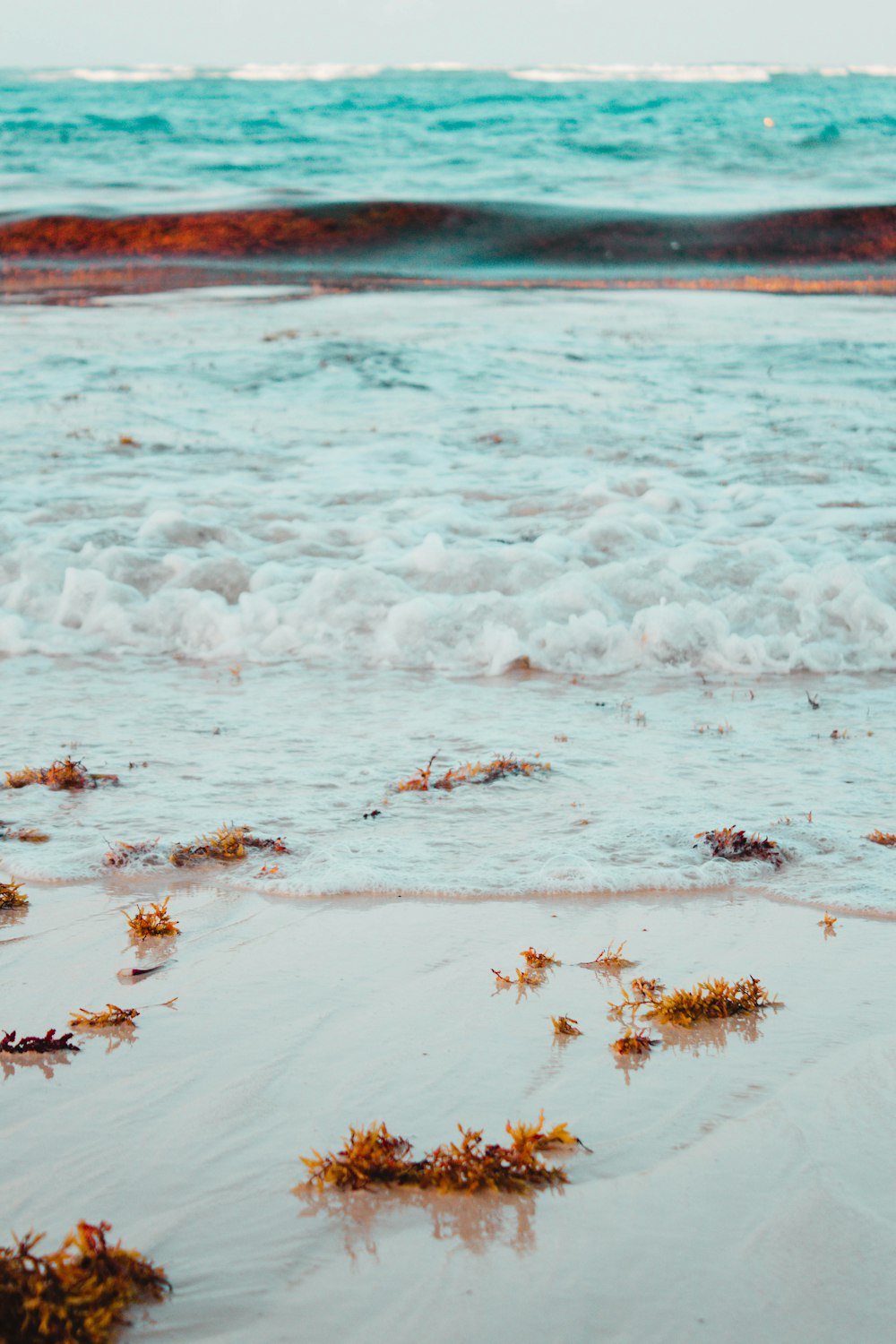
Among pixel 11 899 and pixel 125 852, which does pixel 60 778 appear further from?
pixel 11 899

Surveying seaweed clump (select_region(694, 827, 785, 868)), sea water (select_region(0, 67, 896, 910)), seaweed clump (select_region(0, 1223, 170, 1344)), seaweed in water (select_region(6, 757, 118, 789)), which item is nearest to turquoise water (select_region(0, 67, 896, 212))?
sea water (select_region(0, 67, 896, 910))

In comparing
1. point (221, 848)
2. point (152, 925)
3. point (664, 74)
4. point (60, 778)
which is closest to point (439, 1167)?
point (152, 925)

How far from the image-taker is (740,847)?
3.43 metres

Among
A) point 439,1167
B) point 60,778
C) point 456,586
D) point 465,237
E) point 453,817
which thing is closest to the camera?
point 439,1167

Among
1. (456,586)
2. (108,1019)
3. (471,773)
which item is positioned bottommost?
(456,586)

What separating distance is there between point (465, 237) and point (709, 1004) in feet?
77.8

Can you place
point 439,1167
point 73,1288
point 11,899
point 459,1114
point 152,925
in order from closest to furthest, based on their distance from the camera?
point 73,1288
point 439,1167
point 459,1114
point 152,925
point 11,899

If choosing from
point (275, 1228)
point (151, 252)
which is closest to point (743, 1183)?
point (275, 1228)

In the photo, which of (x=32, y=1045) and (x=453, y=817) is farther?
(x=453, y=817)

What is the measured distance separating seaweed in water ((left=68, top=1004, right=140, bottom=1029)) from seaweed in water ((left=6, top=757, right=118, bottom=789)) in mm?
1536

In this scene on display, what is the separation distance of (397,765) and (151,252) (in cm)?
2159

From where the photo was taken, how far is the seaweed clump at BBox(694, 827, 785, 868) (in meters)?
3.39

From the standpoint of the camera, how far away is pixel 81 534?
7.25 metres

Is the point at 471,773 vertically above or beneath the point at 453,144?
beneath
